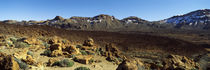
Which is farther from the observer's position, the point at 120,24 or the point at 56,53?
the point at 120,24

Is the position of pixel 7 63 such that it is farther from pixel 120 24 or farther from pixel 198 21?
pixel 198 21

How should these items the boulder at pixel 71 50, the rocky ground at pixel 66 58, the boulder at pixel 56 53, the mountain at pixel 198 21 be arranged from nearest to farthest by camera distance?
the rocky ground at pixel 66 58 → the boulder at pixel 56 53 → the boulder at pixel 71 50 → the mountain at pixel 198 21

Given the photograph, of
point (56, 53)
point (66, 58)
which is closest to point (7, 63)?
point (66, 58)

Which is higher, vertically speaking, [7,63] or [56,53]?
[7,63]

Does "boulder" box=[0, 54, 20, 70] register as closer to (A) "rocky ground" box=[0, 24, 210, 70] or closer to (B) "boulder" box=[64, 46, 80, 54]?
(A) "rocky ground" box=[0, 24, 210, 70]

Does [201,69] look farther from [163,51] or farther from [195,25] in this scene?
[195,25]

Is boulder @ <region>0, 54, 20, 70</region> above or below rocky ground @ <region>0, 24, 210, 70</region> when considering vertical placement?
above

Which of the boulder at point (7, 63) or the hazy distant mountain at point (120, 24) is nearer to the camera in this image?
the boulder at point (7, 63)

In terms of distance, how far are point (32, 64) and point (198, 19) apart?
152 m

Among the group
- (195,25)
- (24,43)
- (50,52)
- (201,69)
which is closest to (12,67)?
(50,52)

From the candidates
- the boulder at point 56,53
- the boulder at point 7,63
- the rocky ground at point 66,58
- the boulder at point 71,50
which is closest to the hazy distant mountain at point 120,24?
the rocky ground at point 66,58

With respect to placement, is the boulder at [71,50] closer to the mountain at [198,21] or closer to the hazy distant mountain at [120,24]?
the hazy distant mountain at [120,24]

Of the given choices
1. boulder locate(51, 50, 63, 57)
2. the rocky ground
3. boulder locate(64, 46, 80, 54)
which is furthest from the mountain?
boulder locate(51, 50, 63, 57)

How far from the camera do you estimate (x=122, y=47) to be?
29359mm
